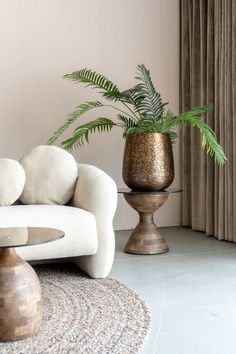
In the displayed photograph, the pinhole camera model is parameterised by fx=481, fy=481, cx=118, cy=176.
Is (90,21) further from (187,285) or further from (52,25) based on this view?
(187,285)

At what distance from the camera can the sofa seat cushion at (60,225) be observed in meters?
2.42

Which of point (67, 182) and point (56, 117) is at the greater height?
point (56, 117)

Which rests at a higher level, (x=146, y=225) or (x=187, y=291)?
(x=146, y=225)

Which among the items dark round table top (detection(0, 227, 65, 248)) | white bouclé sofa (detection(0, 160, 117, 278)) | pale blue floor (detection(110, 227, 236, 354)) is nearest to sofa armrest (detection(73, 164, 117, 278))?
white bouclé sofa (detection(0, 160, 117, 278))

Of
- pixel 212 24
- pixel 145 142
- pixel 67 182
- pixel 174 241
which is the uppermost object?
pixel 212 24

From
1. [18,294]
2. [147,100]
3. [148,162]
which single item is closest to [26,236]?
[18,294]

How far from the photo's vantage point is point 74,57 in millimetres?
4172

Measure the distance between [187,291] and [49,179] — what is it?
1.02 metres

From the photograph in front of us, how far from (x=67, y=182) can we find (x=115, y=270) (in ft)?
1.94

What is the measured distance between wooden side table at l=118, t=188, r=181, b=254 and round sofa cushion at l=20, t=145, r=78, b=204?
1.82 ft

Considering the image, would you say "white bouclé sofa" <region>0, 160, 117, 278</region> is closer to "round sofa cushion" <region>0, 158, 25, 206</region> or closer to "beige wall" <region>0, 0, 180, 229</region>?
"round sofa cushion" <region>0, 158, 25, 206</region>

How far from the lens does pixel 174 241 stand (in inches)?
149

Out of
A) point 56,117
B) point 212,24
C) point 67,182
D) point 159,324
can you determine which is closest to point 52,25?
point 56,117

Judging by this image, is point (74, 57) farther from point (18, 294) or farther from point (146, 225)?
point (18, 294)
